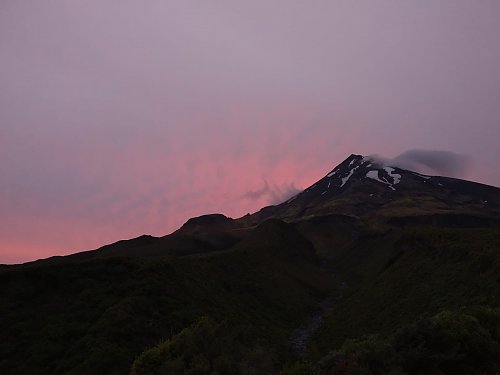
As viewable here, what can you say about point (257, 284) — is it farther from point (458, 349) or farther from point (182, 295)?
point (458, 349)

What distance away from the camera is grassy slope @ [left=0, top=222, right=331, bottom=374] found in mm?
27891

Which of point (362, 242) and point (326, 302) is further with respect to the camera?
point (362, 242)

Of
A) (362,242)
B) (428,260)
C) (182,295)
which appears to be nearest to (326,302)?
(428,260)

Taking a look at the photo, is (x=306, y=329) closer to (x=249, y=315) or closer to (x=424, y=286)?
(x=249, y=315)

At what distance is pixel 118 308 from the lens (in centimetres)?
3266

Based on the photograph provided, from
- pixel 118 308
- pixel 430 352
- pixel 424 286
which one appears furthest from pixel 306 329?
pixel 430 352

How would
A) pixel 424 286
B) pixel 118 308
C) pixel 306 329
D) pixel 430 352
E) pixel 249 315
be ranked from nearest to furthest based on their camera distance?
pixel 430 352, pixel 118 308, pixel 424 286, pixel 249 315, pixel 306 329

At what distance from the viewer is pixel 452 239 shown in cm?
4916

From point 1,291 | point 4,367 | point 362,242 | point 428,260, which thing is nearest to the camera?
point 4,367

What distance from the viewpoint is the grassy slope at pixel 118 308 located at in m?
27.9

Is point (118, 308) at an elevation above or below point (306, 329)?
above

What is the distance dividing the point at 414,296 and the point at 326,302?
26.5 m

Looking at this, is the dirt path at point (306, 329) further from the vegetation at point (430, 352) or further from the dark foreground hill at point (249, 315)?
the vegetation at point (430, 352)

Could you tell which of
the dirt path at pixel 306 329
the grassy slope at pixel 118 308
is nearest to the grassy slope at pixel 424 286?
the dirt path at pixel 306 329
